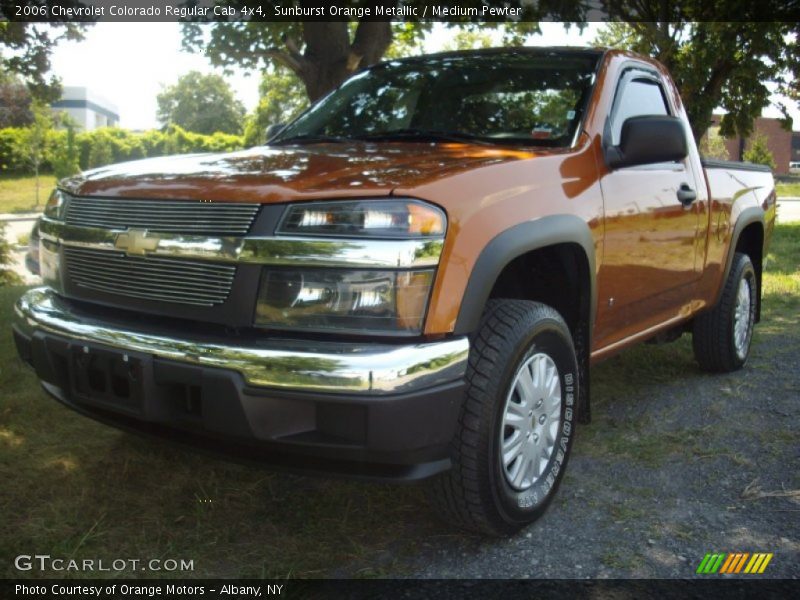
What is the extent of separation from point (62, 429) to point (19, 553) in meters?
1.30

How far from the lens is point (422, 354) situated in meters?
2.28

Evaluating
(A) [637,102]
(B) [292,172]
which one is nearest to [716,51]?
(A) [637,102]

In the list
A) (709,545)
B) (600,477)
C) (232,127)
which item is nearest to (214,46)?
(600,477)

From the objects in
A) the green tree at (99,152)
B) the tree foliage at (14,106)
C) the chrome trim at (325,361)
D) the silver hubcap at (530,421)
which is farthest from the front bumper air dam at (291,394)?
the tree foliage at (14,106)

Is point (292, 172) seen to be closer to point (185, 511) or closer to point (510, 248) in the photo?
point (510, 248)

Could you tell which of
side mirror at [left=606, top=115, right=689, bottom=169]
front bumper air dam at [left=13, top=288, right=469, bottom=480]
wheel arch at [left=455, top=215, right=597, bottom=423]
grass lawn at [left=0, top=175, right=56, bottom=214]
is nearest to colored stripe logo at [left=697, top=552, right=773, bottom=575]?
wheel arch at [left=455, top=215, right=597, bottom=423]

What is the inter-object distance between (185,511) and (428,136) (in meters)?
1.78

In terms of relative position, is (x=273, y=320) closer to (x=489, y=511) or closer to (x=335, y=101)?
(x=489, y=511)

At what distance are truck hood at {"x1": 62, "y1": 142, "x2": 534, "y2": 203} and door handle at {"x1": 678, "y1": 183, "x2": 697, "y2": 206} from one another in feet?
4.02

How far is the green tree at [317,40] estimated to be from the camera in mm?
8062

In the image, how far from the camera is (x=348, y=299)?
90.0 inches

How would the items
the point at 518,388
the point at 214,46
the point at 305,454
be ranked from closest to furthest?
the point at 305,454
the point at 518,388
the point at 214,46

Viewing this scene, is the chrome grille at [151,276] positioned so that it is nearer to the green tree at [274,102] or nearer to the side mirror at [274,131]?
the side mirror at [274,131]

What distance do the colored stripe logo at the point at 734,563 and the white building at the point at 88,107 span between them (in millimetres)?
79144
